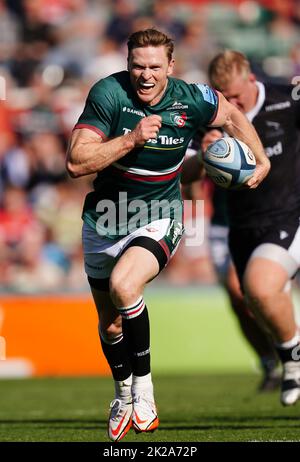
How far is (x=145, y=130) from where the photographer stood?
5969 mm

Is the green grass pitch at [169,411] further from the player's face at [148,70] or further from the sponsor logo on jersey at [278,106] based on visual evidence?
the sponsor logo on jersey at [278,106]

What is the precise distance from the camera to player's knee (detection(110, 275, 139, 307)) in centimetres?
607

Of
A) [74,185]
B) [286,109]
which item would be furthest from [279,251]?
[74,185]

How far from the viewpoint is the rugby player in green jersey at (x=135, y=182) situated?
6086 mm

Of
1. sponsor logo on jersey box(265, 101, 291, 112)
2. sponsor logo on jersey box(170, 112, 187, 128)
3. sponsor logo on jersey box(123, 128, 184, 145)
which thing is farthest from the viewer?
sponsor logo on jersey box(265, 101, 291, 112)

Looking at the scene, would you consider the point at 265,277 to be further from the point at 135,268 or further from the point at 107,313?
the point at 135,268

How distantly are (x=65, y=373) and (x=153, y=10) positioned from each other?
24.8ft

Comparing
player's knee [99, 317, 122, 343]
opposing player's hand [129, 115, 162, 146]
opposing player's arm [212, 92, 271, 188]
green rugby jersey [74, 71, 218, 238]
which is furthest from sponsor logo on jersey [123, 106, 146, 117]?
player's knee [99, 317, 122, 343]

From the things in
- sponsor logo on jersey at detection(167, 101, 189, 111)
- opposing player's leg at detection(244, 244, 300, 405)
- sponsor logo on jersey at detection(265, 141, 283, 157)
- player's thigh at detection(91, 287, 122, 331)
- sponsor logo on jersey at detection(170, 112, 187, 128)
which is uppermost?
sponsor logo on jersey at detection(167, 101, 189, 111)

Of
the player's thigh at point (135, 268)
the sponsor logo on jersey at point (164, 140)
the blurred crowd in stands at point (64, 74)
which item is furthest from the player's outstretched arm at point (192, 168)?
the blurred crowd in stands at point (64, 74)

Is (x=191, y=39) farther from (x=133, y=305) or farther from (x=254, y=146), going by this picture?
(x=133, y=305)

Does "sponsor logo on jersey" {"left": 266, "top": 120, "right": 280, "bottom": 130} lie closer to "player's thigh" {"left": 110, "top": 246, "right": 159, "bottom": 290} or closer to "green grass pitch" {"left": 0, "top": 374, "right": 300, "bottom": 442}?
"green grass pitch" {"left": 0, "top": 374, "right": 300, "bottom": 442}

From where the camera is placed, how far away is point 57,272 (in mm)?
14312

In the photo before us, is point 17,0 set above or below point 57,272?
above
